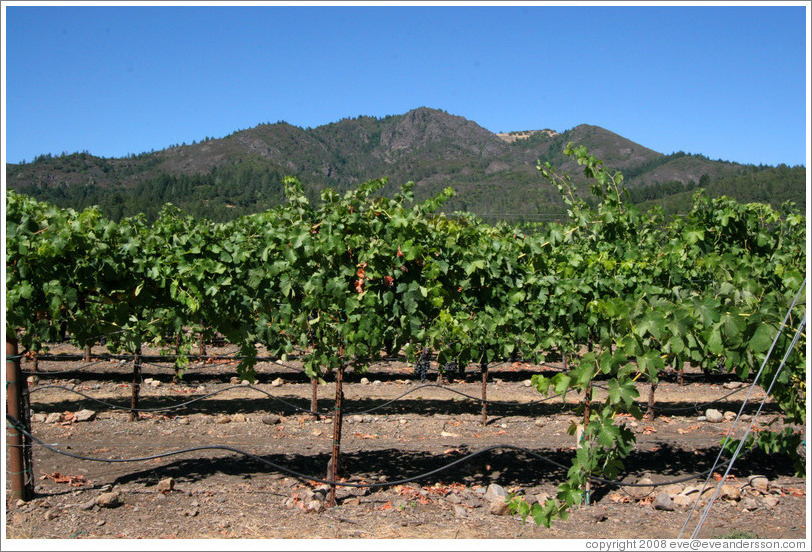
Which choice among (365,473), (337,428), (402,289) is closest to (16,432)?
(337,428)

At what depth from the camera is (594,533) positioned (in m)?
4.57

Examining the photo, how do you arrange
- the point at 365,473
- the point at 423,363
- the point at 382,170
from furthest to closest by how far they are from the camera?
1. the point at 382,170
2. the point at 423,363
3. the point at 365,473

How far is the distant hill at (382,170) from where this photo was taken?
60363 millimetres

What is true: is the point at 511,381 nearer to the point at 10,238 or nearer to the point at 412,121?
the point at 10,238

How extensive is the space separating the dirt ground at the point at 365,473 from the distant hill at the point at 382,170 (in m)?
30.2

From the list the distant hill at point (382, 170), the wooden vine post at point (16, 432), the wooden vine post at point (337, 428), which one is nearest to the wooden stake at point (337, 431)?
the wooden vine post at point (337, 428)

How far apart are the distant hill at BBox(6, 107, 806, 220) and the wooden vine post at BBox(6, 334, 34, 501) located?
3383cm

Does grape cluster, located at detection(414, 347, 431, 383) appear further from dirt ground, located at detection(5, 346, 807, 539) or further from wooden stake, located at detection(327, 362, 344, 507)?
wooden stake, located at detection(327, 362, 344, 507)

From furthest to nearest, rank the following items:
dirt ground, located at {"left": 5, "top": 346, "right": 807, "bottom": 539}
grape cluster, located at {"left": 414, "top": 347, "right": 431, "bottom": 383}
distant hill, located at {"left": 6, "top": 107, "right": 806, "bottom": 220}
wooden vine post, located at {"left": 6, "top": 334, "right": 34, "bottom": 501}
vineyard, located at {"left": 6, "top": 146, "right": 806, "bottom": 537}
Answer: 1. distant hill, located at {"left": 6, "top": 107, "right": 806, "bottom": 220}
2. grape cluster, located at {"left": 414, "top": 347, "right": 431, "bottom": 383}
3. wooden vine post, located at {"left": 6, "top": 334, "right": 34, "bottom": 501}
4. dirt ground, located at {"left": 5, "top": 346, "right": 807, "bottom": 539}
5. vineyard, located at {"left": 6, "top": 146, "right": 806, "bottom": 537}

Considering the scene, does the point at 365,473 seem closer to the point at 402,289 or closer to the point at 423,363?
the point at 402,289

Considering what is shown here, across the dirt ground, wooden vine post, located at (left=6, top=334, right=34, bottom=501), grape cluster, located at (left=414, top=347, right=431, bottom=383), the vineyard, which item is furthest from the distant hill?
wooden vine post, located at (left=6, top=334, right=34, bottom=501)

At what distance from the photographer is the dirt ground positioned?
454cm

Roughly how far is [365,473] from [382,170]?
143m

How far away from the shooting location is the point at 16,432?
4.74 meters
